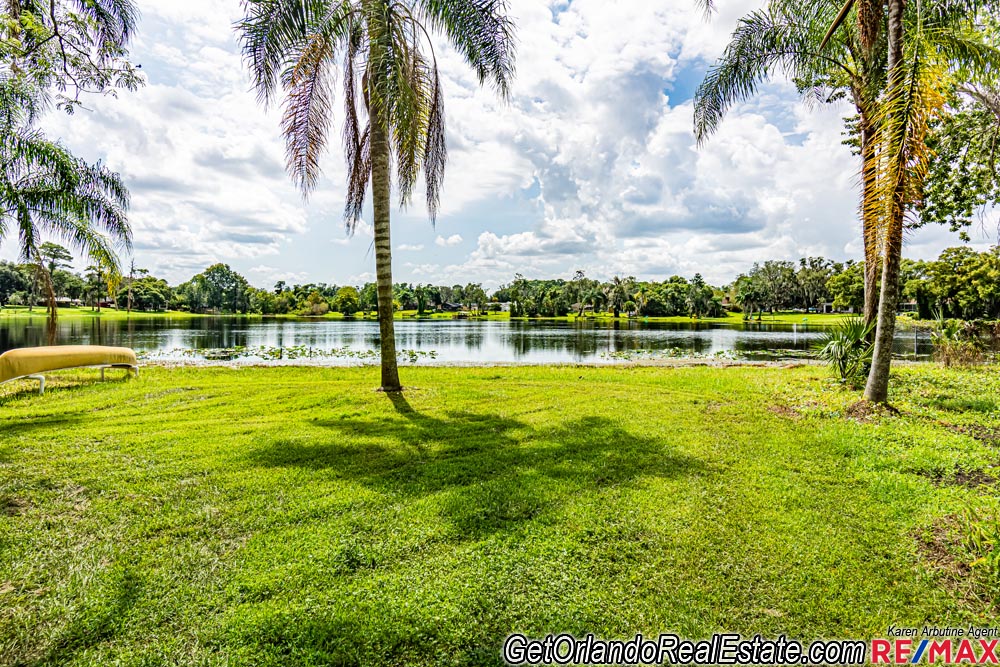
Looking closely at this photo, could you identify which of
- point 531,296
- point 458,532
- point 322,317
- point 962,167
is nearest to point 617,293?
point 531,296

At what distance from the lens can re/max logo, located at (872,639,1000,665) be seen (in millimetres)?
2836

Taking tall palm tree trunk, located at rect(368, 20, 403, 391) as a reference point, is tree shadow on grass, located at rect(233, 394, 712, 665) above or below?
below

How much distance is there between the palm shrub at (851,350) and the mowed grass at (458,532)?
2624 mm

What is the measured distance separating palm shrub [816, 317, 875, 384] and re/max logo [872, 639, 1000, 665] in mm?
8811

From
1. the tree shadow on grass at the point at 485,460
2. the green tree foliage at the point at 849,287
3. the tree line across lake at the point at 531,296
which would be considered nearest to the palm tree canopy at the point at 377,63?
the tree shadow on grass at the point at 485,460

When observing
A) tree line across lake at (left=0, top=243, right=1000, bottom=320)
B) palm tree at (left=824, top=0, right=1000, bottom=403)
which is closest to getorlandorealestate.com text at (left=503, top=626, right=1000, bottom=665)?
palm tree at (left=824, top=0, right=1000, bottom=403)

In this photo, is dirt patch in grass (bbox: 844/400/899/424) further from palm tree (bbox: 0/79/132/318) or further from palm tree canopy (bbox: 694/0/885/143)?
palm tree (bbox: 0/79/132/318)

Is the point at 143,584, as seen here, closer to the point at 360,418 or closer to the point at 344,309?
Answer: the point at 360,418

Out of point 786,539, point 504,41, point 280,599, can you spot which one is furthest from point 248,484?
point 504,41

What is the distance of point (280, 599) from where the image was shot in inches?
123

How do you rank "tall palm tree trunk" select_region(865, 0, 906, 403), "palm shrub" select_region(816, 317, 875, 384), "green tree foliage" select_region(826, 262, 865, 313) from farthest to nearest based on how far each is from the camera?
"green tree foliage" select_region(826, 262, 865, 313) → "palm shrub" select_region(816, 317, 875, 384) → "tall palm tree trunk" select_region(865, 0, 906, 403)

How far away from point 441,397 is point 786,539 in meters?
6.91

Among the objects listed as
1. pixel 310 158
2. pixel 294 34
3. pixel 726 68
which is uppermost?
pixel 726 68

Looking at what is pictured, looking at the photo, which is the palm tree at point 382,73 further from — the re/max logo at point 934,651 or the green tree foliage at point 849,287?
the green tree foliage at point 849,287
